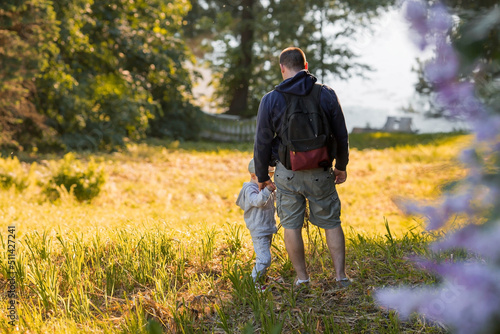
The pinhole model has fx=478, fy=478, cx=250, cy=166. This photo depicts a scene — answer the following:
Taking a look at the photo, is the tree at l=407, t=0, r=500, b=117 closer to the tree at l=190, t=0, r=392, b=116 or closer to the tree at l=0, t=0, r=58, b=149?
the tree at l=0, t=0, r=58, b=149

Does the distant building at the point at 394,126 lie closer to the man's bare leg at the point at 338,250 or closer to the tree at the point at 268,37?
the tree at the point at 268,37

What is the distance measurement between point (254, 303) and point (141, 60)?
12521mm

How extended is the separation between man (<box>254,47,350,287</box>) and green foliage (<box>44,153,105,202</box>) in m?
4.77

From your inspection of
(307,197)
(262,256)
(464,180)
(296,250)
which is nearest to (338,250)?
(296,250)

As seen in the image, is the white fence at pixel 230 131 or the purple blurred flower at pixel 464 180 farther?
the white fence at pixel 230 131

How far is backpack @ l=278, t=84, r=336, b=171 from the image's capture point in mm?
3283

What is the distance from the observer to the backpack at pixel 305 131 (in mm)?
3283

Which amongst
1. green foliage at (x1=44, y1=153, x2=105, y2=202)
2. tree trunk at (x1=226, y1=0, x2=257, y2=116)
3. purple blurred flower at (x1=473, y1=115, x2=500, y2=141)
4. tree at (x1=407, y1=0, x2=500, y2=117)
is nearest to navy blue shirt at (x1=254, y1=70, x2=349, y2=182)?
tree at (x1=407, y1=0, x2=500, y2=117)

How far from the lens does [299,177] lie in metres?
3.39

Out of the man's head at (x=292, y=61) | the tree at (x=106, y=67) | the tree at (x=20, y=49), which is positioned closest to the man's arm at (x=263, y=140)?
the man's head at (x=292, y=61)

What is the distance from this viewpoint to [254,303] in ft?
9.70

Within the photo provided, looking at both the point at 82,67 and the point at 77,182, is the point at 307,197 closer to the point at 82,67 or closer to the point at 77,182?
the point at 77,182

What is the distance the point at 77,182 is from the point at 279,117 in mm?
5046

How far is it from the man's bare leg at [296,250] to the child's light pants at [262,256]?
0.74 ft
